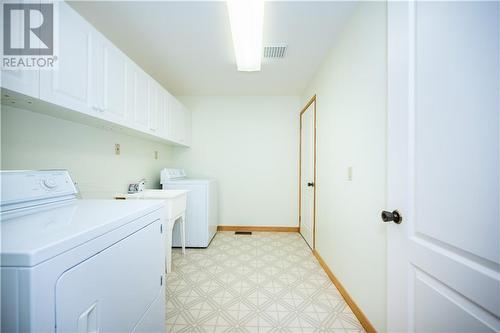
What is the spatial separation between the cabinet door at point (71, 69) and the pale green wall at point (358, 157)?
1851 mm

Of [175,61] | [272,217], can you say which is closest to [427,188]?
[175,61]

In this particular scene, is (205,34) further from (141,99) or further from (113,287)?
(113,287)

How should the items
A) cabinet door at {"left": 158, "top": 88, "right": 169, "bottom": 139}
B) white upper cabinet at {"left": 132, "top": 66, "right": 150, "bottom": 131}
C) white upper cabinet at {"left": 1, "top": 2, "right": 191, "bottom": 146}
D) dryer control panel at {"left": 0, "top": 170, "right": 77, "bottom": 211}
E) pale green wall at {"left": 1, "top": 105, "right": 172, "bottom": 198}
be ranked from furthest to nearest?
cabinet door at {"left": 158, "top": 88, "right": 169, "bottom": 139} → white upper cabinet at {"left": 132, "top": 66, "right": 150, "bottom": 131} → pale green wall at {"left": 1, "top": 105, "right": 172, "bottom": 198} → white upper cabinet at {"left": 1, "top": 2, "right": 191, "bottom": 146} → dryer control panel at {"left": 0, "top": 170, "right": 77, "bottom": 211}

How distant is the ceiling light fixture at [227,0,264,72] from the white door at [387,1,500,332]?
0.87 metres

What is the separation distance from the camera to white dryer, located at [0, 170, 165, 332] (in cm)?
48

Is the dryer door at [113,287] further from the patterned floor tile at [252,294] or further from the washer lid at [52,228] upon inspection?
the patterned floor tile at [252,294]

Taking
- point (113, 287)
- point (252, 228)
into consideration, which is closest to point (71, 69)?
point (113, 287)

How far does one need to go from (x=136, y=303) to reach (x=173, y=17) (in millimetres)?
1979

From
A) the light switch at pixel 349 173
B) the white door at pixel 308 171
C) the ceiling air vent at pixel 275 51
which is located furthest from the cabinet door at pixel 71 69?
the white door at pixel 308 171

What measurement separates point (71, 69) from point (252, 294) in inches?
82.0

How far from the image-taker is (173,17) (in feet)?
5.06

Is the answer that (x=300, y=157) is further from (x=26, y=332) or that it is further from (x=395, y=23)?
(x=26, y=332)

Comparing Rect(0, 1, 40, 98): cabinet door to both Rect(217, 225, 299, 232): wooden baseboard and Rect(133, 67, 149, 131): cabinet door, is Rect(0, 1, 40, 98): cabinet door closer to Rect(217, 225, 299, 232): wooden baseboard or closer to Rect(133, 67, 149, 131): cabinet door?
Rect(133, 67, 149, 131): cabinet door

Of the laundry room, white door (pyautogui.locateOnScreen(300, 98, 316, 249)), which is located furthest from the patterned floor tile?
white door (pyautogui.locateOnScreen(300, 98, 316, 249))
